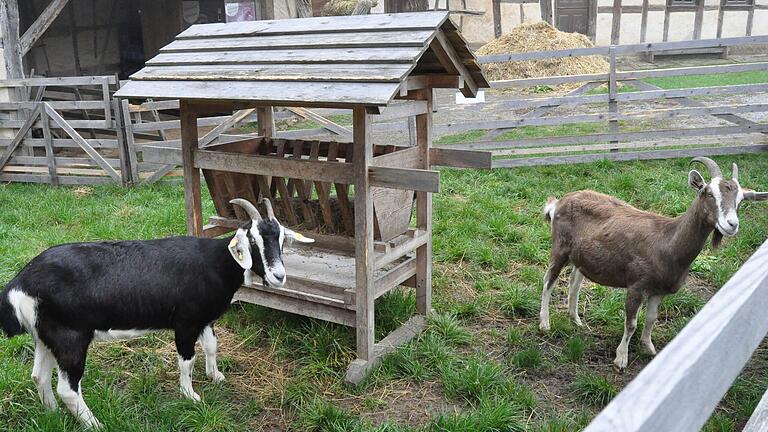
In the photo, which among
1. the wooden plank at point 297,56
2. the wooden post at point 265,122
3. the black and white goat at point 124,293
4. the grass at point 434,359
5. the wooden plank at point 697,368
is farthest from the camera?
the wooden post at point 265,122

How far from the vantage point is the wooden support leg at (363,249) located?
15.7ft

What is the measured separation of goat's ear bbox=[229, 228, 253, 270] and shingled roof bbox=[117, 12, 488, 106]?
98 cm

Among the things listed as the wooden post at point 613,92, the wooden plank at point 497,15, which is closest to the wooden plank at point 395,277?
the wooden post at point 613,92

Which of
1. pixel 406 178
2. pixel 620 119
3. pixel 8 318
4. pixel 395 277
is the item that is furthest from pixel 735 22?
pixel 8 318

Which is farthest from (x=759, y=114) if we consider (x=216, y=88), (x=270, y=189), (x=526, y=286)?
(x=216, y=88)

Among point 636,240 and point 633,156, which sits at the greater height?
point 636,240

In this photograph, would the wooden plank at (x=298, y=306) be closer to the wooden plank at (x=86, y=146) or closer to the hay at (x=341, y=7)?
the wooden plank at (x=86, y=146)

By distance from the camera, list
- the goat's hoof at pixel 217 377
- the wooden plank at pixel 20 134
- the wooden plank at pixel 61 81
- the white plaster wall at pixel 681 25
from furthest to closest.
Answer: the white plaster wall at pixel 681 25
the wooden plank at pixel 20 134
the wooden plank at pixel 61 81
the goat's hoof at pixel 217 377

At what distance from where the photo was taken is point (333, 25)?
17.6 feet

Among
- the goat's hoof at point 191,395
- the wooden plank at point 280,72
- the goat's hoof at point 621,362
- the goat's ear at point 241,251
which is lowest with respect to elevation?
the goat's hoof at point 621,362

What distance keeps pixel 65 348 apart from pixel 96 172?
745cm

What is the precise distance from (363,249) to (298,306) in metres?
0.88

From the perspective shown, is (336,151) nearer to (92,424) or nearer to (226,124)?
(92,424)

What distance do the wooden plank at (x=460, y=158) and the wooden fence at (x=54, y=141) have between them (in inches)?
261
